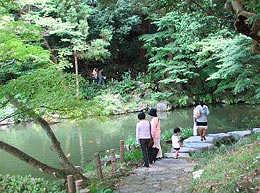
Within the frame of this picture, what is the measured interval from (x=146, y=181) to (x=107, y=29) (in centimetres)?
1792

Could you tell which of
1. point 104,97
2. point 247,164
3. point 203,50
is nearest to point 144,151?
point 247,164

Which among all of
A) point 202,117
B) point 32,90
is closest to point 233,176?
point 32,90

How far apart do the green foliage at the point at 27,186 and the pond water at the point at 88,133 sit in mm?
2345

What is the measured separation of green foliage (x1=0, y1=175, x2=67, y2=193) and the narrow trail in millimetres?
1237

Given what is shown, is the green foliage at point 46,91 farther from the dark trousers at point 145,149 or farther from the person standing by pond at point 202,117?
the person standing by pond at point 202,117

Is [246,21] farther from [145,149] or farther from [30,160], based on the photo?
[30,160]

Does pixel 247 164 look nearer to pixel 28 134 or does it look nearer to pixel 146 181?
pixel 146 181

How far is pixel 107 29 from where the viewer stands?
23047 millimetres

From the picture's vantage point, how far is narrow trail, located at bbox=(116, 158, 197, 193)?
18.9 feet

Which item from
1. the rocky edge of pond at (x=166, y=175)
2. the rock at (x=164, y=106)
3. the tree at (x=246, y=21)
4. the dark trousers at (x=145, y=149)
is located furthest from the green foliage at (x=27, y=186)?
the rock at (x=164, y=106)

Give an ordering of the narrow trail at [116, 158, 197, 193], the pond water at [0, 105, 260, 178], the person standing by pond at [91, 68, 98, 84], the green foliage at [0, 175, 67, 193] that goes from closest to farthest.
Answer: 1. the narrow trail at [116, 158, 197, 193]
2. the green foliage at [0, 175, 67, 193]
3. the pond water at [0, 105, 260, 178]
4. the person standing by pond at [91, 68, 98, 84]

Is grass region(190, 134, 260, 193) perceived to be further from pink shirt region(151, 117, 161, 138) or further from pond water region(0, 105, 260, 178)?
pond water region(0, 105, 260, 178)

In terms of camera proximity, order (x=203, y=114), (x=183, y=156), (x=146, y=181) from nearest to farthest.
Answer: (x=146, y=181) < (x=183, y=156) < (x=203, y=114)

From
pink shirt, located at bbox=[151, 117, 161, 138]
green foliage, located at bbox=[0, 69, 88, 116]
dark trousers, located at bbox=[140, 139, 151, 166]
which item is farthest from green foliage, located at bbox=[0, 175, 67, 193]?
pink shirt, located at bbox=[151, 117, 161, 138]
